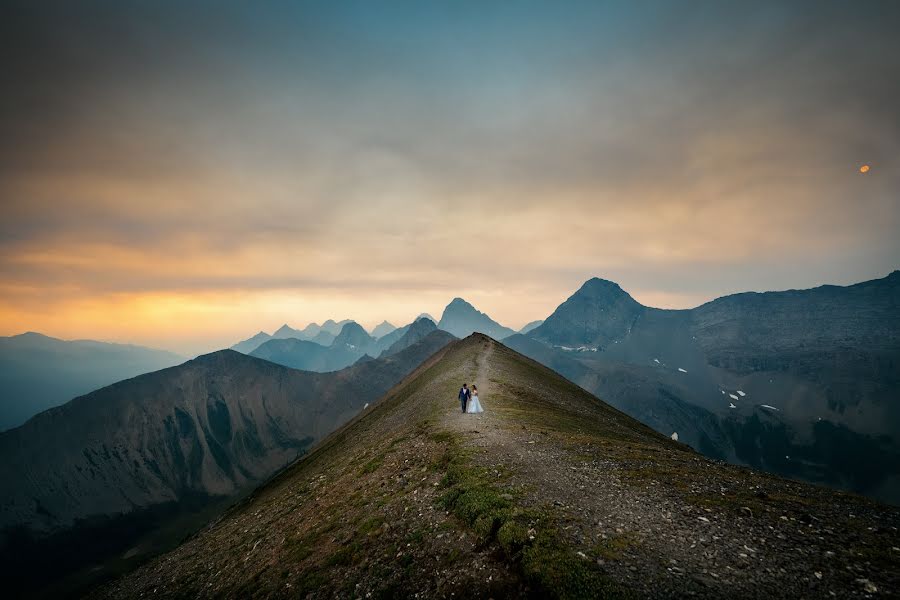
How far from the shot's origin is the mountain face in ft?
41.1

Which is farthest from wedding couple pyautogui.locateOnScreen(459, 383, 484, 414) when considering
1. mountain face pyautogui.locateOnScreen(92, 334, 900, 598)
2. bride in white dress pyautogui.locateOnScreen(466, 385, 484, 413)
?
mountain face pyautogui.locateOnScreen(92, 334, 900, 598)

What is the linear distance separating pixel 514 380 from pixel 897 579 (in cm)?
5266

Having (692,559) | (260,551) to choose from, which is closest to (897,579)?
(692,559)

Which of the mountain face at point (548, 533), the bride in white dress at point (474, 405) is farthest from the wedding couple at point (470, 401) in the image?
the mountain face at point (548, 533)

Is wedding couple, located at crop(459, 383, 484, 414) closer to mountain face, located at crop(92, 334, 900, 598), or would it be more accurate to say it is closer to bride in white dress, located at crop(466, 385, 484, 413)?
bride in white dress, located at crop(466, 385, 484, 413)

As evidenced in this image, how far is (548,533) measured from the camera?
595 inches

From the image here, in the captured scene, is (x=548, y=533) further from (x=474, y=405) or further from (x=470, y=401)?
(x=470, y=401)

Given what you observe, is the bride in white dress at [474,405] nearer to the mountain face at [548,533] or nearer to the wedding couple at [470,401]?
the wedding couple at [470,401]

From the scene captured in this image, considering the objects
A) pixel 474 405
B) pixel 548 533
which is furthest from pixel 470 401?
pixel 548 533

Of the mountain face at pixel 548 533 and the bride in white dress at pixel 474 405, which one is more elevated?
the bride in white dress at pixel 474 405

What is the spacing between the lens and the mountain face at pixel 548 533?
41.1ft

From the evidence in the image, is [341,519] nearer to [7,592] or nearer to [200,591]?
[200,591]

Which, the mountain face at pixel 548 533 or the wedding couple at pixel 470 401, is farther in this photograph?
the wedding couple at pixel 470 401

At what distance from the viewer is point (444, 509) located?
19344 millimetres
